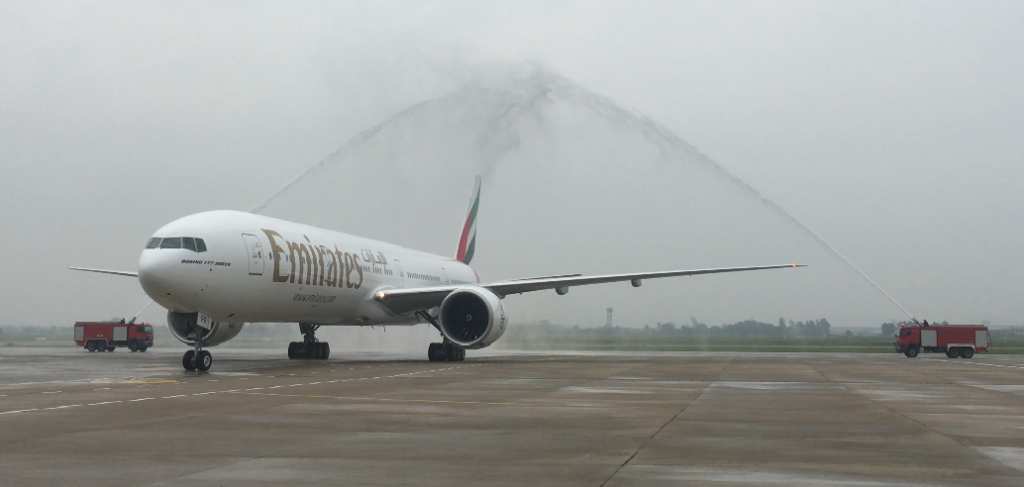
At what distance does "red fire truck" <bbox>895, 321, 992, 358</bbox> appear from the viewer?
43000 millimetres

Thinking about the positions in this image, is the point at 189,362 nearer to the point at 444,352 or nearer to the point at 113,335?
the point at 444,352

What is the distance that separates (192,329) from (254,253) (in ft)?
8.51

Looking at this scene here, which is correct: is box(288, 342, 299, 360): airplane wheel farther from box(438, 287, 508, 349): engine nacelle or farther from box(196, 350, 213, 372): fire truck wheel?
box(196, 350, 213, 372): fire truck wheel

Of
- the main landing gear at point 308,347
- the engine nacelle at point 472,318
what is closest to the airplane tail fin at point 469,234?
the main landing gear at point 308,347

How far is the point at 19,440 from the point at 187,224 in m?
15.6

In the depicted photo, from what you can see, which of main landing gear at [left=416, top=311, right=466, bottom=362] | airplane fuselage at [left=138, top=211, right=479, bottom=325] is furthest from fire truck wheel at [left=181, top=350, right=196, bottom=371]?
main landing gear at [left=416, top=311, right=466, bottom=362]

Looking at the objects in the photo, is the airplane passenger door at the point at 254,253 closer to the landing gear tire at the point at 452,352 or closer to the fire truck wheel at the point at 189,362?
the fire truck wheel at the point at 189,362

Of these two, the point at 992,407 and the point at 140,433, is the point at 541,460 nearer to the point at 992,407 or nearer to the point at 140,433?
the point at 140,433

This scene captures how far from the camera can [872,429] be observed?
11.3 meters

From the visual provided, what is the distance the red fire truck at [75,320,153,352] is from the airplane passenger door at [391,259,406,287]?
725 inches

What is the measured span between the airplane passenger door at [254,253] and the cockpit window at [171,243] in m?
2.17

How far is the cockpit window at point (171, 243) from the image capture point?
23719 millimetres

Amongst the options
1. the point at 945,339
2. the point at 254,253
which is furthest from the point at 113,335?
the point at 945,339

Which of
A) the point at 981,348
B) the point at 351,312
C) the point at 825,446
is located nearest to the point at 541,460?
the point at 825,446
